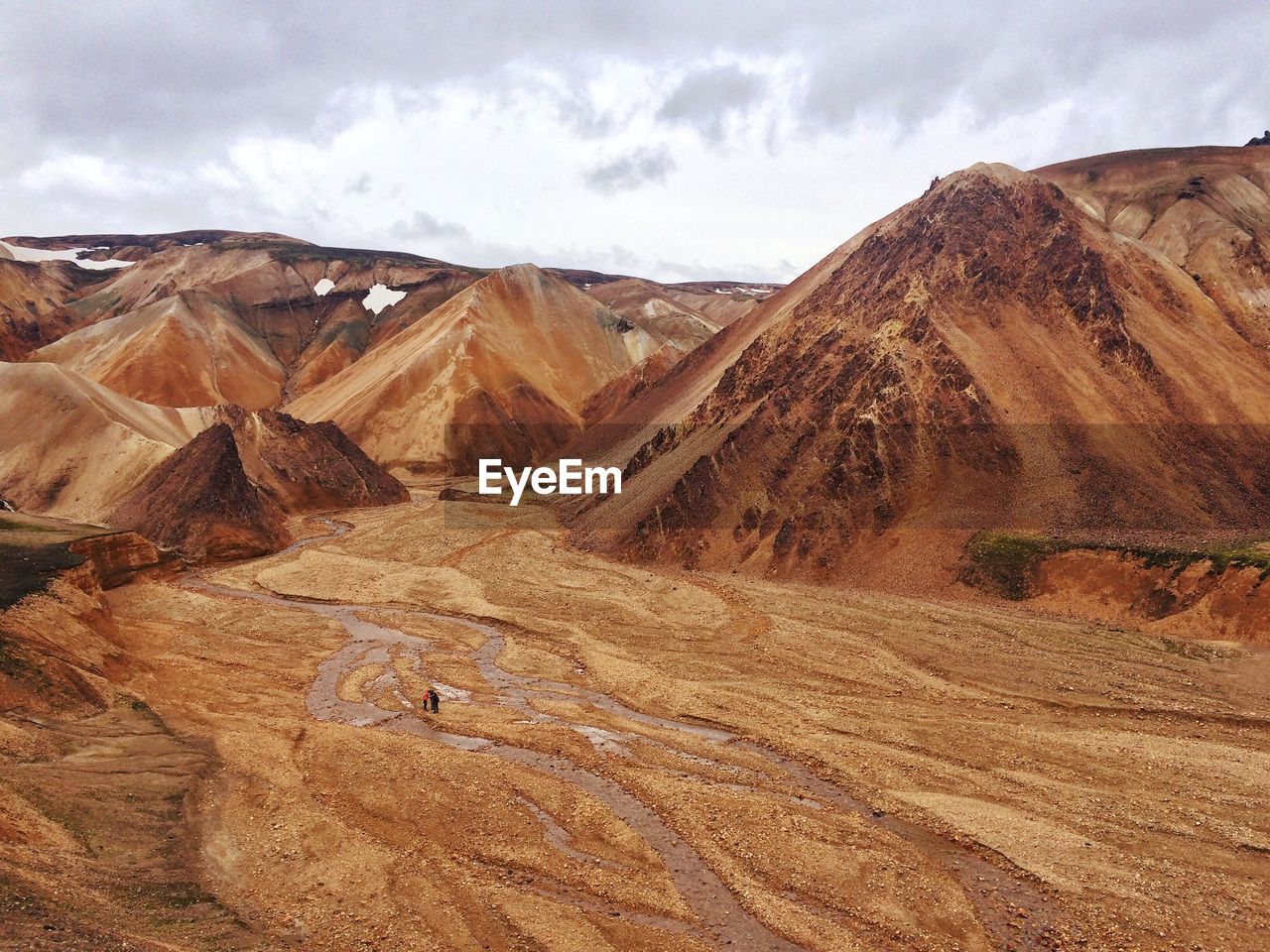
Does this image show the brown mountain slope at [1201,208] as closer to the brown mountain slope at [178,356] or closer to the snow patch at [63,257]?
the brown mountain slope at [178,356]

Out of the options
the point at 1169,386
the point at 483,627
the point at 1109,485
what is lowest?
the point at 483,627

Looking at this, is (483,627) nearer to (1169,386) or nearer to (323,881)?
(323,881)

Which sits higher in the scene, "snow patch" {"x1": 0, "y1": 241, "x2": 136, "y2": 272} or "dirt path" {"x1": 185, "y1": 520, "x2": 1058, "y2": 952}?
"snow patch" {"x1": 0, "y1": 241, "x2": 136, "y2": 272}

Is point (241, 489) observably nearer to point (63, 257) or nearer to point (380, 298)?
point (380, 298)

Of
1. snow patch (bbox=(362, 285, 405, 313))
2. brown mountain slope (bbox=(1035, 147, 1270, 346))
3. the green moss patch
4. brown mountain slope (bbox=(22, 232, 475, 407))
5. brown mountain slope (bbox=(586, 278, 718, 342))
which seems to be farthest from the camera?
snow patch (bbox=(362, 285, 405, 313))

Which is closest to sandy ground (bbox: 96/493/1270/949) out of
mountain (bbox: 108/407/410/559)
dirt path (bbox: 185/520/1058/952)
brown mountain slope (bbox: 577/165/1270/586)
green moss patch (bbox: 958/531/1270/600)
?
dirt path (bbox: 185/520/1058/952)

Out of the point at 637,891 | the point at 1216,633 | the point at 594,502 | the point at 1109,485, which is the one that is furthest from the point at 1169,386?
the point at 637,891

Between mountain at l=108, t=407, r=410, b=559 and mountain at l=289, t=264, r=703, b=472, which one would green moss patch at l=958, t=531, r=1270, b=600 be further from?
mountain at l=289, t=264, r=703, b=472
